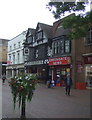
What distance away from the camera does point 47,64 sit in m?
27.8

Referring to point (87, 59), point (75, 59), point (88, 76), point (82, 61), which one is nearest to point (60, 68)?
point (75, 59)

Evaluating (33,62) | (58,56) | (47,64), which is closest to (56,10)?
(58,56)

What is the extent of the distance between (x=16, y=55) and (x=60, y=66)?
1867 centimetres

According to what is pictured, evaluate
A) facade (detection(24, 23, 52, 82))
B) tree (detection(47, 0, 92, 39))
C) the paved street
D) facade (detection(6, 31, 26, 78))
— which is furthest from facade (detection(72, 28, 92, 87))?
facade (detection(6, 31, 26, 78))

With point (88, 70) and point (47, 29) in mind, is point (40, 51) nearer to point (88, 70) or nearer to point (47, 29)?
point (47, 29)

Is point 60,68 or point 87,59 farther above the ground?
point 87,59


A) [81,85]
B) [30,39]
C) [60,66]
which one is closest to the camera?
[81,85]

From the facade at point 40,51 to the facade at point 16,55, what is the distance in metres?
4.04

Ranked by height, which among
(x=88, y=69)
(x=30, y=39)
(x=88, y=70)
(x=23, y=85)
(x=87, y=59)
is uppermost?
(x=30, y=39)

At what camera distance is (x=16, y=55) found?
4172 cm

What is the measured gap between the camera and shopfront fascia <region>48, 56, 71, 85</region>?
23.0 meters

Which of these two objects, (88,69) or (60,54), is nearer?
(88,69)

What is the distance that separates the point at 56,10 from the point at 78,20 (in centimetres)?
113

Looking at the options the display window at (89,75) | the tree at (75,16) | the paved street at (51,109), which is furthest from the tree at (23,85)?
the display window at (89,75)
